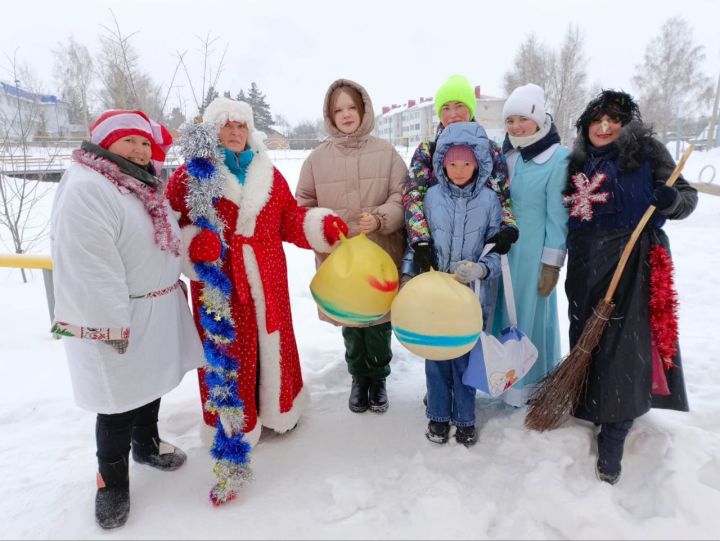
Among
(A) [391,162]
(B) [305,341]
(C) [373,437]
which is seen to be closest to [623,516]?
(C) [373,437]

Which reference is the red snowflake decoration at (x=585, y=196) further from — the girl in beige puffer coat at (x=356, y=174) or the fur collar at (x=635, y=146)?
the girl in beige puffer coat at (x=356, y=174)

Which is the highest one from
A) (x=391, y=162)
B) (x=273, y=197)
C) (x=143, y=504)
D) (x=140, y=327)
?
(x=391, y=162)

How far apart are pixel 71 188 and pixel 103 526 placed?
1.53m

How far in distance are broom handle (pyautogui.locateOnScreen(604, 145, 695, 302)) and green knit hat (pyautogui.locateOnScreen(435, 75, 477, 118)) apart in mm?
1187

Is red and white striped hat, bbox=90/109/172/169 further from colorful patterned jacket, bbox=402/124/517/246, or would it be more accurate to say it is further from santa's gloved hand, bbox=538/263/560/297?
santa's gloved hand, bbox=538/263/560/297

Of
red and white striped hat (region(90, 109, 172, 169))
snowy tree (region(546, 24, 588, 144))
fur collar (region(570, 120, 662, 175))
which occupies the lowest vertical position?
fur collar (region(570, 120, 662, 175))

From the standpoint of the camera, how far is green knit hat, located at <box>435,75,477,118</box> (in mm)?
2704

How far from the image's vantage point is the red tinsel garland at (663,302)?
2170mm

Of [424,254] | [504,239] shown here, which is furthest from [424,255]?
[504,239]

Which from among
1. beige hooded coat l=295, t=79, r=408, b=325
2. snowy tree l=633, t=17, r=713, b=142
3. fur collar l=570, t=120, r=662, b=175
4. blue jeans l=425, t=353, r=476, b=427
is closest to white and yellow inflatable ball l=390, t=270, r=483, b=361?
blue jeans l=425, t=353, r=476, b=427

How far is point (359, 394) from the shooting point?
3053 mm

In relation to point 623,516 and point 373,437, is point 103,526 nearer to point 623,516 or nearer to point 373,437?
point 373,437

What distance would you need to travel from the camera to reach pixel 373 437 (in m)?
2.69

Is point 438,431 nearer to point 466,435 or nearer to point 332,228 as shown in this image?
point 466,435
